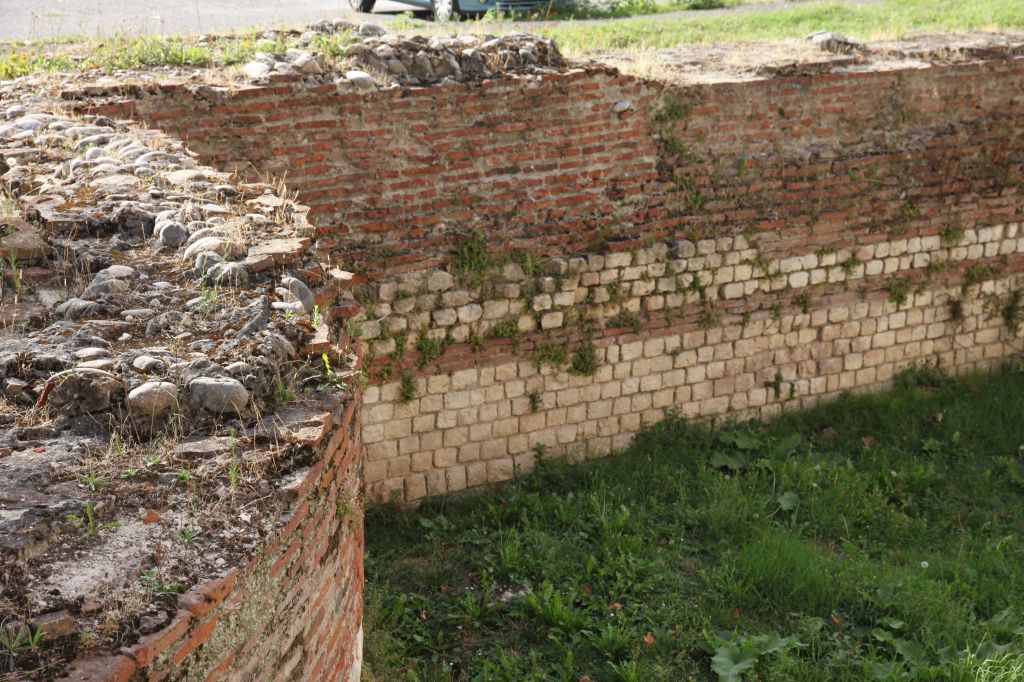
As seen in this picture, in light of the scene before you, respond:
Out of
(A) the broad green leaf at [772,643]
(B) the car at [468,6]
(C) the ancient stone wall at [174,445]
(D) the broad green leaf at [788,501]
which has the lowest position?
(A) the broad green leaf at [772,643]

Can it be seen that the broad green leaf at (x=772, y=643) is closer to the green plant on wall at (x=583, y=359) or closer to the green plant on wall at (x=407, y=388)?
the green plant on wall at (x=583, y=359)

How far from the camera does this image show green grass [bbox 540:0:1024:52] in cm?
1039

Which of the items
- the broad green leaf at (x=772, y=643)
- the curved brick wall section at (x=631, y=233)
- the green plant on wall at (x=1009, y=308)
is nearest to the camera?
the broad green leaf at (x=772, y=643)

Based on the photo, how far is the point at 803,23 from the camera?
1259 cm

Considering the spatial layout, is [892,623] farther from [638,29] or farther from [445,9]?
[445,9]

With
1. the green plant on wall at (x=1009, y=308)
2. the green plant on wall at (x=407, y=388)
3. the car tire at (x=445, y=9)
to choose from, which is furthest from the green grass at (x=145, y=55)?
the green plant on wall at (x=1009, y=308)

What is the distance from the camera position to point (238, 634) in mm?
2529

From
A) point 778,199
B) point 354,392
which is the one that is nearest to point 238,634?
point 354,392

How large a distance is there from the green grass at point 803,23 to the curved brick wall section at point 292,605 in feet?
23.3

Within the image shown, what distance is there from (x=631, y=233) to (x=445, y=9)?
6638 millimetres

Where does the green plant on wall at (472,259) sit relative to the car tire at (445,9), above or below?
A: below

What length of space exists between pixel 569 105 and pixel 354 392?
4207mm

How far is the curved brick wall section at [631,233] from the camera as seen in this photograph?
6.68 m

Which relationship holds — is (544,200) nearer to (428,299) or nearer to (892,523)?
(428,299)
